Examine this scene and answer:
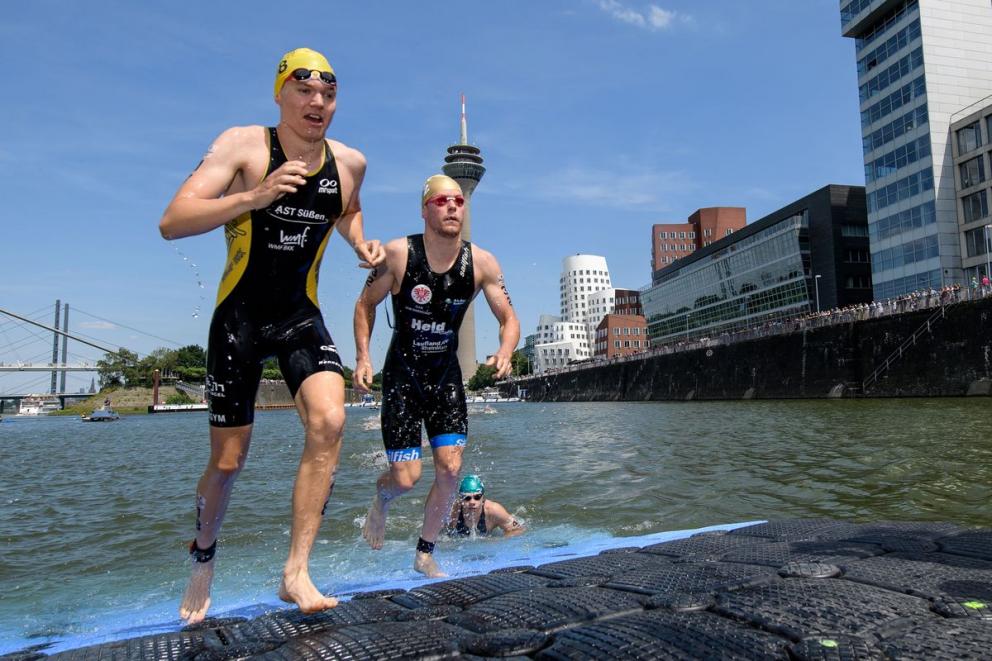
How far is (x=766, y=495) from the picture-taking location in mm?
9953

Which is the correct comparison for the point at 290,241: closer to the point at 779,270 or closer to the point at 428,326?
the point at 428,326

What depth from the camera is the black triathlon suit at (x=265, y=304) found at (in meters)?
3.79

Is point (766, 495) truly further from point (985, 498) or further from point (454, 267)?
point (454, 267)

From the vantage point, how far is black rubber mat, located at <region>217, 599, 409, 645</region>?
3.13 meters

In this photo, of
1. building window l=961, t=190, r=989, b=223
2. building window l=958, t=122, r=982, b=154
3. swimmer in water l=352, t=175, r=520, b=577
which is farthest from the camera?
building window l=958, t=122, r=982, b=154

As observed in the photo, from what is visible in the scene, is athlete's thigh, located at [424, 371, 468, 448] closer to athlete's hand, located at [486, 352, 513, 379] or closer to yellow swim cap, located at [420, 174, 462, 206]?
athlete's hand, located at [486, 352, 513, 379]

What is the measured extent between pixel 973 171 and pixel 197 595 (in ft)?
203

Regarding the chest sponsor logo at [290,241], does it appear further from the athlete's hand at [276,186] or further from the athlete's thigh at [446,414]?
the athlete's thigh at [446,414]

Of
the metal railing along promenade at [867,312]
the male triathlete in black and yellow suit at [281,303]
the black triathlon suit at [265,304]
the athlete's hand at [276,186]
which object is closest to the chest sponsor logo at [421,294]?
the male triathlete in black and yellow suit at [281,303]

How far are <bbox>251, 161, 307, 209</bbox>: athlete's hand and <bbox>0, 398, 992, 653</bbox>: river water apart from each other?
240cm

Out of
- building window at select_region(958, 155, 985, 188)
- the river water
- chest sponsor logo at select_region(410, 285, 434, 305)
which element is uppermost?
building window at select_region(958, 155, 985, 188)

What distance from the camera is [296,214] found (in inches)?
151

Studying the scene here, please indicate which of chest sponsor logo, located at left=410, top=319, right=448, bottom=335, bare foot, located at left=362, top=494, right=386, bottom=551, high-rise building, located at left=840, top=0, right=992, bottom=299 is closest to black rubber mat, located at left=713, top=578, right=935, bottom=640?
chest sponsor logo, located at left=410, top=319, right=448, bottom=335

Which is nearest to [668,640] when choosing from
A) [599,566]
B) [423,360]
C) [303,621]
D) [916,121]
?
[303,621]
